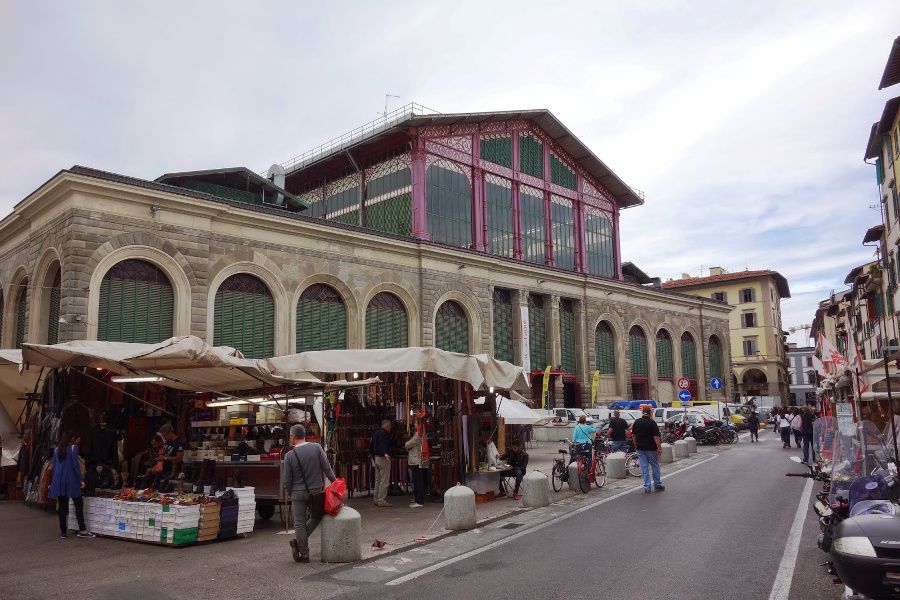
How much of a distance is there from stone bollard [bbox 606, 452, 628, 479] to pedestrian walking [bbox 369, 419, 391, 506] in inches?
242

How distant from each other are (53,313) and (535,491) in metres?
17.5

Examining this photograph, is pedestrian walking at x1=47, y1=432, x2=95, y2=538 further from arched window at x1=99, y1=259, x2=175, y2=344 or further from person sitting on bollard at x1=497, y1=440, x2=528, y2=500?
arched window at x1=99, y1=259, x2=175, y2=344

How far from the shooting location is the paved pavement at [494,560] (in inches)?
287

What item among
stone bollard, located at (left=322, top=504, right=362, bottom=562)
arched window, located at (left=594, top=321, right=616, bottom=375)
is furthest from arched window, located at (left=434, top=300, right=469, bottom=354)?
stone bollard, located at (left=322, top=504, right=362, bottom=562)

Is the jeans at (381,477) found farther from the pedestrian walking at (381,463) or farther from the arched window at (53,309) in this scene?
the arched window at (53,309)

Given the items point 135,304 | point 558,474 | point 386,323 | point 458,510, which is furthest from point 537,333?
point 458,510

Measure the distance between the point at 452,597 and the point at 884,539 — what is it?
384cm

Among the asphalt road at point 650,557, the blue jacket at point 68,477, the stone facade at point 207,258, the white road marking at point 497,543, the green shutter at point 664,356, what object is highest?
the stone facade at point 207,258

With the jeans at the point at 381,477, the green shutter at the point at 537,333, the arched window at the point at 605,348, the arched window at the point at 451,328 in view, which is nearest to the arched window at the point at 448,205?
the arched window at the point at 451,328

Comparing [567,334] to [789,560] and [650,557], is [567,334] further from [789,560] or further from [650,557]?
[789,560]

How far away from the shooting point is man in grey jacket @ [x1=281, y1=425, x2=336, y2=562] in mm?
8820

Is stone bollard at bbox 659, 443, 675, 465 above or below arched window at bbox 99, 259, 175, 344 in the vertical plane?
below

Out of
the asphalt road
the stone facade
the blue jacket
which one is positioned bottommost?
the asphalt road

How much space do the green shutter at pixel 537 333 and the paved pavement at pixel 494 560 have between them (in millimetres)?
23908
